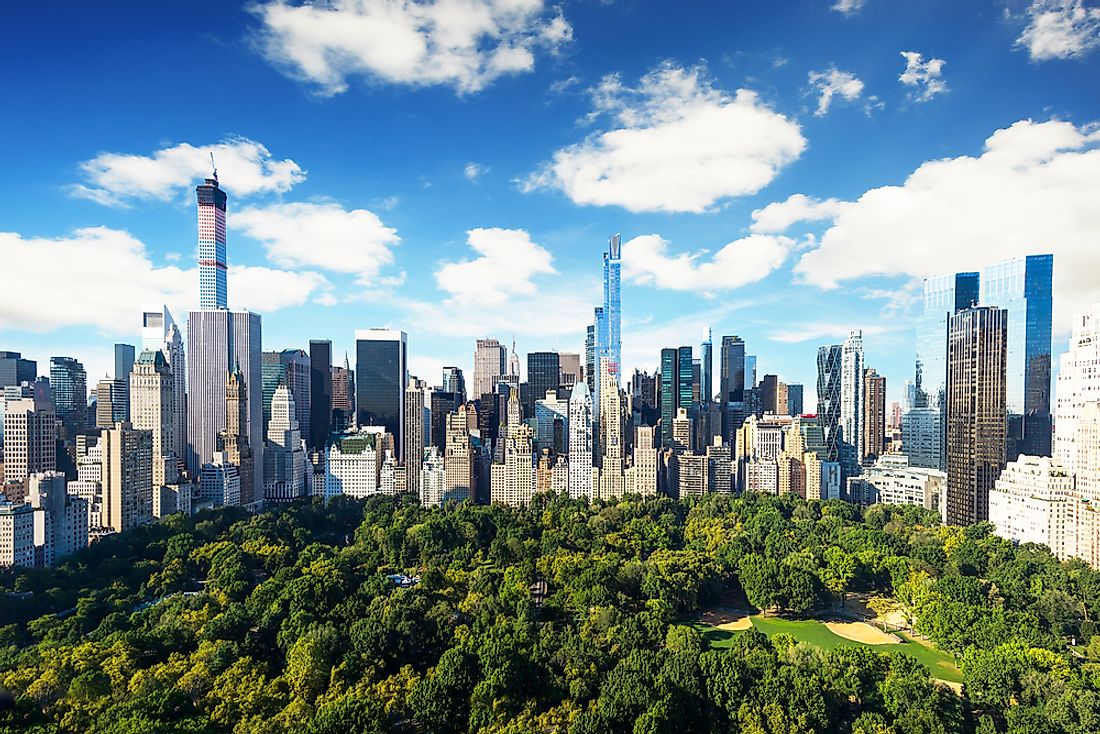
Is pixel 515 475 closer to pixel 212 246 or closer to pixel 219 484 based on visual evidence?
pixel 219 484

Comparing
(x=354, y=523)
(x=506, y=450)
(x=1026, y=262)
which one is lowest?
(x=354, y=523)

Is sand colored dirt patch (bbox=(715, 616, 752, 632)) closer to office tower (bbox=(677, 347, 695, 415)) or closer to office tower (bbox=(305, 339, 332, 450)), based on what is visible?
office tower (bbox=(677, 347, 695, 415))

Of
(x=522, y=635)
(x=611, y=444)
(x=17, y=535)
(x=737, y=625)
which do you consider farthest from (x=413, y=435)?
(x=522, y=635)

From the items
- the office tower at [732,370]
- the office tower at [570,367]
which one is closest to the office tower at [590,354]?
the office tower at [570,367]

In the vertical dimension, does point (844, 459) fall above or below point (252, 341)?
below

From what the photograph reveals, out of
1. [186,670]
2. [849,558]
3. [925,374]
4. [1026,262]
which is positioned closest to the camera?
[186,670]

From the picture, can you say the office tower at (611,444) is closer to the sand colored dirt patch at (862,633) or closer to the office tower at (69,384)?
the sand colored dirt patch at (862,633)

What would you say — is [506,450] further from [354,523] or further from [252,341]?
[252,341]

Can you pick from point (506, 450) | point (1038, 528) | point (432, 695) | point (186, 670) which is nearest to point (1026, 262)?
point (1038, 528)
